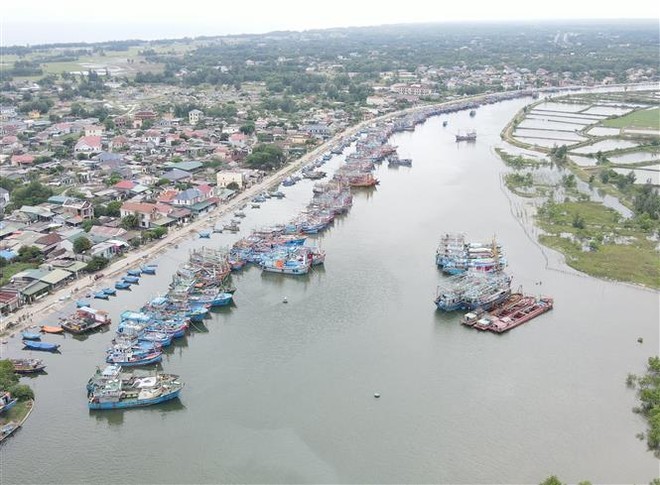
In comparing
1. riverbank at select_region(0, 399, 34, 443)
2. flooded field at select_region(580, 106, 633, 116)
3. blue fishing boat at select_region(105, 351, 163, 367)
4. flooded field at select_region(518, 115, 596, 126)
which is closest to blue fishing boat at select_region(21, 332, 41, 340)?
blue fishing boat at select_region(105, 351, 163, 367)

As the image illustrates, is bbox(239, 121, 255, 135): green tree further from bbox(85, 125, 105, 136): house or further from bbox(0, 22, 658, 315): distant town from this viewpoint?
bbox(85, 125, 105, 136): house

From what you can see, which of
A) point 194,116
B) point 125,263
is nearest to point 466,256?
point 125,263

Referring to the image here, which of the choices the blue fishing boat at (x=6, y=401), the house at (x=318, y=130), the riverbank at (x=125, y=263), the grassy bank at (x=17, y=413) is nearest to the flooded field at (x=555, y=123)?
the house at (x=318, y=130)

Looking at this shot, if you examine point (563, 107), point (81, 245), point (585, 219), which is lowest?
point (563, 107)

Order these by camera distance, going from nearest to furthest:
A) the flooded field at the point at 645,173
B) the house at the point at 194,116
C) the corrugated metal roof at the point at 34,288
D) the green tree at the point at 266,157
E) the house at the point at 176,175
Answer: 1. the corrugated metal roof at the point at 34,288
2. the house at the point at 176,175
3. the flooded field at the point at 645,173
4. the green tree at the point at 266,157
5. the house at the point at 194,116

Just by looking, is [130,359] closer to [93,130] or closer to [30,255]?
[30,255]

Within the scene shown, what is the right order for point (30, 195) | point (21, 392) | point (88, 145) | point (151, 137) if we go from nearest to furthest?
point (21, 392)
point (30, 195)
point (88, 145)
point (151, 137)

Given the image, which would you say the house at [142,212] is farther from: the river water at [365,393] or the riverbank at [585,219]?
the riverbank at [585,219]
